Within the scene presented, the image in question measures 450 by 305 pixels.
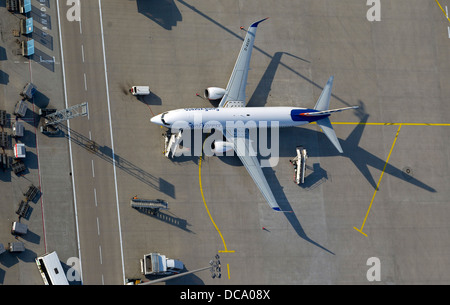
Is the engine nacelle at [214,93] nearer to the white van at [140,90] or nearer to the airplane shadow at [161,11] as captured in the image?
the white van at [140,90]

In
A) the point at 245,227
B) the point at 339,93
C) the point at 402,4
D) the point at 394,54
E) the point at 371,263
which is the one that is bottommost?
the point at 371,263

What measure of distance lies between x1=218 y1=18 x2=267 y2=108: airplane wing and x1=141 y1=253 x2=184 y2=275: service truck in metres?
16.5

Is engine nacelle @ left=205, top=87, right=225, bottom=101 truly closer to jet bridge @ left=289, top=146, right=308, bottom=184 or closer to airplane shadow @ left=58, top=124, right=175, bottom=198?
airplane shadow @ left=58, top=124, right=175, bottom=198

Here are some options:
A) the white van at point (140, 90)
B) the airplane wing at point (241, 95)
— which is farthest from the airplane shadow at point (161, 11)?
the airplane wing at point (241, 95)

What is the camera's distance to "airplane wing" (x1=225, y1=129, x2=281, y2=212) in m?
53.8

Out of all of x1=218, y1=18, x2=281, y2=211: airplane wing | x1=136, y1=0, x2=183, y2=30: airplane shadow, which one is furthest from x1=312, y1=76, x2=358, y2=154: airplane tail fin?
x1=136, y1=0, x2=183, y2=30: airplane shadow

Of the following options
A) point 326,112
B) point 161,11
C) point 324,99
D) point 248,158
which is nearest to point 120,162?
point 248,158

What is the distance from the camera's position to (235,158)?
181ft

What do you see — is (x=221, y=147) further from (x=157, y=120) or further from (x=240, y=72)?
(x=240, y=72)

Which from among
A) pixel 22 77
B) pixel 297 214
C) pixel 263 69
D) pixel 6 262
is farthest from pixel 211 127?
pixel 6 262

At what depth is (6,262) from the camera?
4994 centimetres

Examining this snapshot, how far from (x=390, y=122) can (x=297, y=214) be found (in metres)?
14.6

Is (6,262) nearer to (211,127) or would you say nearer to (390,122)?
(211,127)

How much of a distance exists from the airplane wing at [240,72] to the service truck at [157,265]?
54.2 feet
